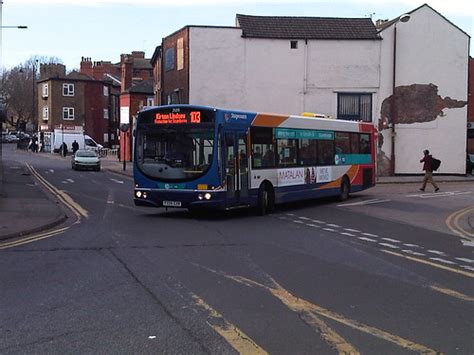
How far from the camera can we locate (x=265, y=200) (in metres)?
16.9

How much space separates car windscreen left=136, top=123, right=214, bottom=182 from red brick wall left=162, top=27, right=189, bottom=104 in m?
19.6

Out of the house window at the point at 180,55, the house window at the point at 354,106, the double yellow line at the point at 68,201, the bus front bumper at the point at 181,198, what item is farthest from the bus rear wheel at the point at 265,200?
the house window at the point at 180,55

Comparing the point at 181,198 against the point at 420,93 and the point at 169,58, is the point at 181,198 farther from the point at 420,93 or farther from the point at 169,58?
the point at 169,58

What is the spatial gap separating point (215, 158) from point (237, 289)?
25.0ft

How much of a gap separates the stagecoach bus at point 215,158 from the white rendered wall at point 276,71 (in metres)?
16.6

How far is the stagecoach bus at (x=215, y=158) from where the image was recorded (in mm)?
15102

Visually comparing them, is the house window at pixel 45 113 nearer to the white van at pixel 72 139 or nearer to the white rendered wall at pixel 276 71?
the white van at pixel 72 139

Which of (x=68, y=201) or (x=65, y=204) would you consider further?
(x=68, y=201)

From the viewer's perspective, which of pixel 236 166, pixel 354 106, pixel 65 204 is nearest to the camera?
pixel 236 166

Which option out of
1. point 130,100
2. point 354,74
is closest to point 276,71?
point 354,74

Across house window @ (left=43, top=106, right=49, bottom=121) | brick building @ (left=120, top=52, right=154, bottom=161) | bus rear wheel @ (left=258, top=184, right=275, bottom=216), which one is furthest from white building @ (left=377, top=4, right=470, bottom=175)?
house window @ (left=43, top=106, right=49, bottom=121)

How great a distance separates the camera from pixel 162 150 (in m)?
15.6

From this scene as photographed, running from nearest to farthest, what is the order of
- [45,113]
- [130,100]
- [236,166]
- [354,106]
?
[236,166] → [354,106] → [130,100] → [45,113]

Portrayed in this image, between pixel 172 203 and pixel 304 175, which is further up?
pixel 304 175
